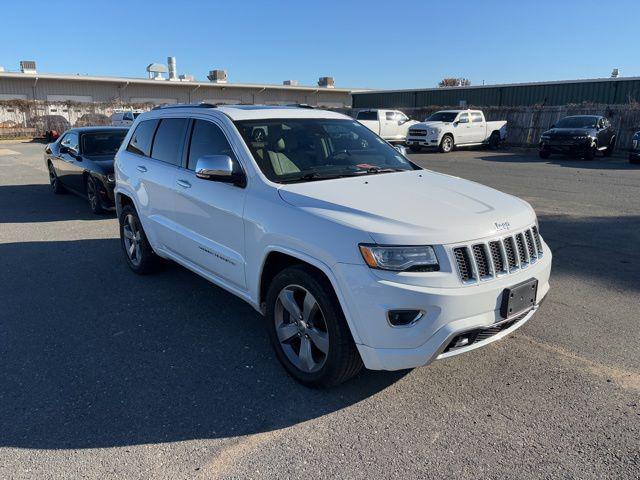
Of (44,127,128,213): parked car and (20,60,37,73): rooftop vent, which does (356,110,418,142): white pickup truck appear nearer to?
(44,127,128,213): parked car

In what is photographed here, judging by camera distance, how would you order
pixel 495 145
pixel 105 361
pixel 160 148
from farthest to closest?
pixel 495 145
pixel 160 148
pixel 105 361

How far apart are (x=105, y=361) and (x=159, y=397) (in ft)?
2.46

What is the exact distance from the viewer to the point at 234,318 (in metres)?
4.63

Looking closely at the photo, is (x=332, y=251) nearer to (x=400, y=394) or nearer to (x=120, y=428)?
(x=400, y=394)

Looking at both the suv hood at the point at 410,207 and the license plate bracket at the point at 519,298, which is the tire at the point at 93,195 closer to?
the suv hood at the point at 410,207

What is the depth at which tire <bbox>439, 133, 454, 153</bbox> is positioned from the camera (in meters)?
23.6

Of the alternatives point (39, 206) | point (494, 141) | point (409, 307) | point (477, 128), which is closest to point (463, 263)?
point (409, 307)

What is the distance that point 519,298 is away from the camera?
318cm

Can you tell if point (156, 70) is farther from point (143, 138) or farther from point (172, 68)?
point (143, 138)

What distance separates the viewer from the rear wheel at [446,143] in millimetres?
23594

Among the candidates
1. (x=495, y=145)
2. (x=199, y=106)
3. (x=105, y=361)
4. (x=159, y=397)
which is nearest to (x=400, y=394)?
(x=159, y=397)

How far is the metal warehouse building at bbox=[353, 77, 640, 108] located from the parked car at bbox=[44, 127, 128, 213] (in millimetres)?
25971

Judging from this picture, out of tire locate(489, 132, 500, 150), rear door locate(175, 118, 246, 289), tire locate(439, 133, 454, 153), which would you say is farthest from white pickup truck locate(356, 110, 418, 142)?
rear door locate(175, 118, 246, 289)

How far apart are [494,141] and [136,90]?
30753 millimetres
